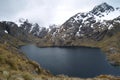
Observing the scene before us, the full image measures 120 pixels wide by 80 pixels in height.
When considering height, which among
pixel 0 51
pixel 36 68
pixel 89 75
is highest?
pixel 0 51

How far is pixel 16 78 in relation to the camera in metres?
16.8

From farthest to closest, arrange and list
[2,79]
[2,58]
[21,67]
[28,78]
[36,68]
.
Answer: [36,68]
[21,67]
[2,58]
[28,78]
[2,79]

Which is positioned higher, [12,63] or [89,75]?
[12,63]

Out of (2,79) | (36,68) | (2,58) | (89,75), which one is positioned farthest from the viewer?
(89,75)

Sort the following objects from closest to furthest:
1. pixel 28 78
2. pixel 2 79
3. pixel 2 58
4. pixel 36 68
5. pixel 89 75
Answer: pixel 2 79
pixel 28 78
pixel 2 58
pixel 36 68
pixel 89 75

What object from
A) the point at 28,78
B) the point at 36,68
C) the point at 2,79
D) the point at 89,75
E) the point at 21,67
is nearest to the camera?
the point at 2,79

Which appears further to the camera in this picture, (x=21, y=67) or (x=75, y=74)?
(x=75, y=74)

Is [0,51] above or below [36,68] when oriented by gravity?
above

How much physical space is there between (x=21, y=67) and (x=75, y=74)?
169 meters

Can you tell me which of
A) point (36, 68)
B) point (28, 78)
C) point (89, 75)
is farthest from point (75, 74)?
point (28, 78)

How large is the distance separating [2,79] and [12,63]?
14262 mm

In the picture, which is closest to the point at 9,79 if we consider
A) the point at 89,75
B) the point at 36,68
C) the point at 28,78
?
the point at 28,78

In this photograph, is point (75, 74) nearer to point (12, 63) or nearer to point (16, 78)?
point (12, 63)

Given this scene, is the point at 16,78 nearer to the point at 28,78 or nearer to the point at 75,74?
the point at 28,78
